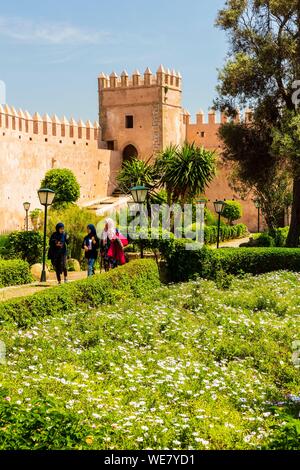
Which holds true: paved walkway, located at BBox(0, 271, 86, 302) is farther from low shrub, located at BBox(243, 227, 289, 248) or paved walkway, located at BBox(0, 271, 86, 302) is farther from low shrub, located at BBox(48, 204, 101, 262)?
low shrub, located at BBox(243, 227, 289, 248)

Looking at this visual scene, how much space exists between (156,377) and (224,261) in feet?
30.0

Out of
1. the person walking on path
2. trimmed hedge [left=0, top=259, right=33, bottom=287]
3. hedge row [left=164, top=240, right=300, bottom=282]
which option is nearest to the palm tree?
hedge row [left=164, top=240, right=300, bottom=282]

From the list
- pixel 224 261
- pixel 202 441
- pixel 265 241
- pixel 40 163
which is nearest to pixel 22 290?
pixel 224 261

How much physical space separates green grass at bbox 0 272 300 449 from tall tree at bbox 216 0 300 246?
11538mm

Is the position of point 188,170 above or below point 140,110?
below

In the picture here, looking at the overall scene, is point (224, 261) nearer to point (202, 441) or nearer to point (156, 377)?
point (156, 377)

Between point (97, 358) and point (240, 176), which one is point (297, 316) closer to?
point (97, 358)

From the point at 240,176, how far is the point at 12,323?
1611 cm

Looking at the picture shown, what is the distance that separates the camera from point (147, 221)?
2167 centimetres

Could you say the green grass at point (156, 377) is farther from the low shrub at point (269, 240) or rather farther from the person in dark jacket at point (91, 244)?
the low shrub at point (269, 240)

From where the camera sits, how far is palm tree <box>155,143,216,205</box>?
2392 cm

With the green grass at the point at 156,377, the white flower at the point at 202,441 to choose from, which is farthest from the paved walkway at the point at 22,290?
the white flower at the point at 202,441

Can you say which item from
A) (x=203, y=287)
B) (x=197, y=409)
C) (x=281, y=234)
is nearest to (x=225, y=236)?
(x=281, y=234)

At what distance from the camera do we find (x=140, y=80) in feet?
138
